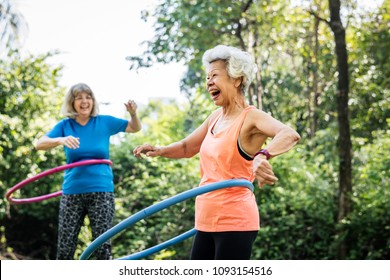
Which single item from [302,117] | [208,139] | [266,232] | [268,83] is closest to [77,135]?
[208,139]

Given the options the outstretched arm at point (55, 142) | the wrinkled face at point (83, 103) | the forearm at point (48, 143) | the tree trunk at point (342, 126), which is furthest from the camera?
the tree trunk at point (342, 126)

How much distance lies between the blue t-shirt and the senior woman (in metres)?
1.41

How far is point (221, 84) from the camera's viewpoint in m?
2.62

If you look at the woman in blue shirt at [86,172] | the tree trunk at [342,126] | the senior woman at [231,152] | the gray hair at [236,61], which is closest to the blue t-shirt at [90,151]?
the woman in blue shirt at [86,172]

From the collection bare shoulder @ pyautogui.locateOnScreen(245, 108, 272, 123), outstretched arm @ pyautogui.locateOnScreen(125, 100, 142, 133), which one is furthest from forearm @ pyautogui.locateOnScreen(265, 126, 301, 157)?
outstretched arm @ pyautogui.locateOnScreen(125, 100, 142, 133)

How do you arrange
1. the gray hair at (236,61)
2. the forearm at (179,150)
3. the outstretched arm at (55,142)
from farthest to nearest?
the outstretched arm at (55,142), the forearm at (179,150), the gray hair at (236,61)

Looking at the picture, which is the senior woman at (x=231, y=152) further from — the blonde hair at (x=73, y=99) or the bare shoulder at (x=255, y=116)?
the blonde hair at (x=73, y=99)

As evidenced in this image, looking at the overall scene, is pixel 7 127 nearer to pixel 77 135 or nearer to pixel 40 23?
pixel 40 23

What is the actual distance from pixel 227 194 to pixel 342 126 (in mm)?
4321

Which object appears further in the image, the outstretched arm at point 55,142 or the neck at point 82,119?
the neck at point 82,119

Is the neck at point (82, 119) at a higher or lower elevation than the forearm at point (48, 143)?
higher

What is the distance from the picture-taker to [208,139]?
103 inches

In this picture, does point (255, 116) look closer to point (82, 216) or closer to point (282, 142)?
point (282, 142)

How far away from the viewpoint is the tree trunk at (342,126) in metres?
6.54
